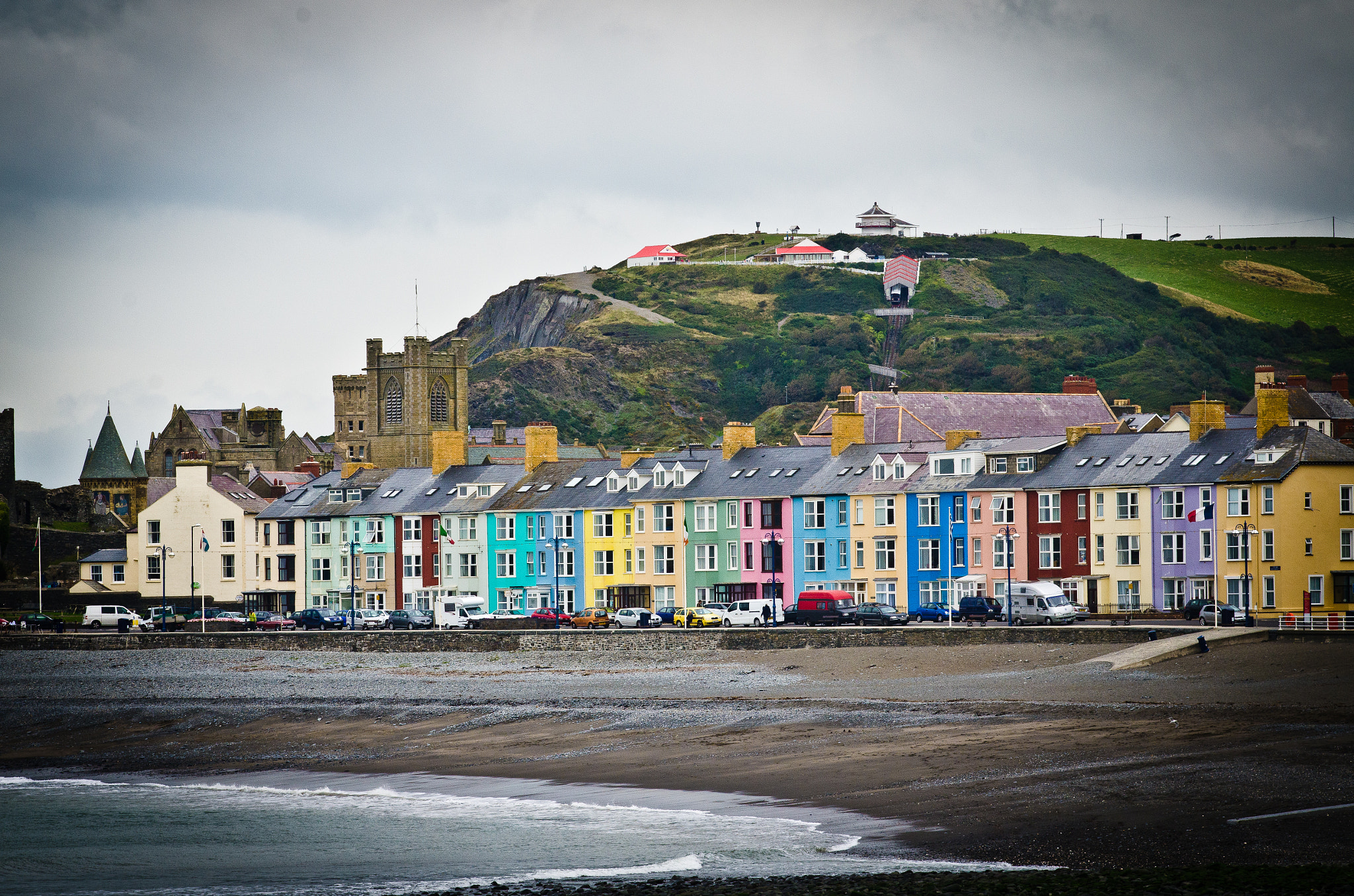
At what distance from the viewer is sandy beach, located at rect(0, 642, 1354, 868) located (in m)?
28.1

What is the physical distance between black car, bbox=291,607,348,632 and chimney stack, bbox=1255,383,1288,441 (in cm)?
4368

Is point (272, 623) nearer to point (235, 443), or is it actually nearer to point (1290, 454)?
point (1290, 454)

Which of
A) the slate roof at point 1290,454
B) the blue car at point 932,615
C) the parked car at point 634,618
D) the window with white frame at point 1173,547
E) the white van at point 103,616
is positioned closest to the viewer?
the slate roof at point 1290,454

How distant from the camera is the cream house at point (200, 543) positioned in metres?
98.1

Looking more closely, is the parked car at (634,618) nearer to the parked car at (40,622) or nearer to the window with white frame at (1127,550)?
the window with white frame at (1127,550)

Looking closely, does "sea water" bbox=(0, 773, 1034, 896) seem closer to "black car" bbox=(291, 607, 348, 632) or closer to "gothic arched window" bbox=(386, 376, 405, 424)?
"black car" bbox=(291, 607, 348, 632)

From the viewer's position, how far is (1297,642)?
163ft

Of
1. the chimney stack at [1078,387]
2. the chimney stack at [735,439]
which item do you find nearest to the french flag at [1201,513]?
the chimney stack at [735,439]

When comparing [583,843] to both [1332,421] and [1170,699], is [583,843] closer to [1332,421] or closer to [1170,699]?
[1170,699]

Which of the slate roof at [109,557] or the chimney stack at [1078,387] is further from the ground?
the chimney stack at [1078,387]

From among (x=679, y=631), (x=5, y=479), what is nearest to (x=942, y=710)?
(x=679, y=631)

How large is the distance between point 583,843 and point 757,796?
15.1ft

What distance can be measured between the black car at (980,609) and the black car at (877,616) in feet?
7.97

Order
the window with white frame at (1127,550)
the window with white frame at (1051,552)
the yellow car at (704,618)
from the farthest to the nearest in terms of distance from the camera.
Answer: the window with white frame at (1051,552) → the yellow car at (704,618) → the window with white frame at (1127,550)
